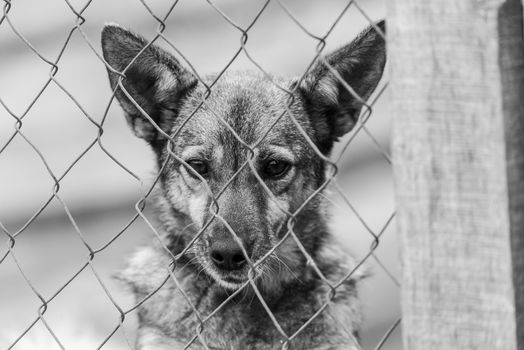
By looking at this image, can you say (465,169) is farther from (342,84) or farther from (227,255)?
(227,255)

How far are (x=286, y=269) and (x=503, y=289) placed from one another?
6.13 ft

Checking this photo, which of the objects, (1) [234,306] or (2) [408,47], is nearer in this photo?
(2) [408,47]

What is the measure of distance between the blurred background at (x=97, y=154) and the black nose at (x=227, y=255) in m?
2.12

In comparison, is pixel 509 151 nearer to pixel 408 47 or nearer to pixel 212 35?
pixel 408 47

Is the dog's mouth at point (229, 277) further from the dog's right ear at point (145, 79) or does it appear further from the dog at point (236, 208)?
the dog's right ear at point (145, 79)

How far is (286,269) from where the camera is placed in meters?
3.54

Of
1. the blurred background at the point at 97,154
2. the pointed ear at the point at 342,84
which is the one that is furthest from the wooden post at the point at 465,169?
the blurred background at the point at 97,154

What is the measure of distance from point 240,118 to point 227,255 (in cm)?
71

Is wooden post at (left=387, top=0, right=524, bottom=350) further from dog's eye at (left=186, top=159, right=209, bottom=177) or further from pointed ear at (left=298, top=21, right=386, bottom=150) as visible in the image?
dog's eye at (left=186, top=159, right=209, bottom=177)

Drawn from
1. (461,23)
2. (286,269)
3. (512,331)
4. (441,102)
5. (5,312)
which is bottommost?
(5,312)

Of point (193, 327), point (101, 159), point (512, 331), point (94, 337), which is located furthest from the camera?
point (101, 159)

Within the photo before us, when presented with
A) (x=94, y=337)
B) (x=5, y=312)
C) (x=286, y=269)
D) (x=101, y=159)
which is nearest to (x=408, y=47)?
(x=286, y=269)

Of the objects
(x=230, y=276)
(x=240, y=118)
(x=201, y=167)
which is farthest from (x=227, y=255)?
(x=240, y=118)

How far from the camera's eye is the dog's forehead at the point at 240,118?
3506mm
